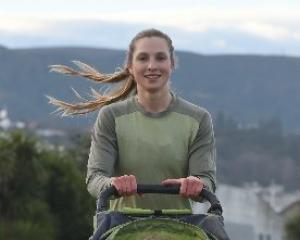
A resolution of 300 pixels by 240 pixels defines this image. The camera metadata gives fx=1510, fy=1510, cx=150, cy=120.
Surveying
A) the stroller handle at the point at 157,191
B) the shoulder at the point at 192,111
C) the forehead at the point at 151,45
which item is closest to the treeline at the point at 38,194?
the shoulder at the point at 192,111

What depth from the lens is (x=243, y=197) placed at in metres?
131

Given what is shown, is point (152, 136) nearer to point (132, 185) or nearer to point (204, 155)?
point (204, 155)

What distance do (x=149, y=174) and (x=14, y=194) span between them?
191ft

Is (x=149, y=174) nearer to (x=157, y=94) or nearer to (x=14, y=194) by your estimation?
(x=157, y=94)

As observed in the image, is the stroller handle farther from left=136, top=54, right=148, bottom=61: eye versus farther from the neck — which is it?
left=136, top=54, right=148, bottom=61: eye

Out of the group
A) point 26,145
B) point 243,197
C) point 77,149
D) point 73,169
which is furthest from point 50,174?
point 243,197

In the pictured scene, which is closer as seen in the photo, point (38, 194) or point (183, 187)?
point (183, 187)

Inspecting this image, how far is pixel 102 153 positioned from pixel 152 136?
0.28 metres

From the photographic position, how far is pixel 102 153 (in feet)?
26.4

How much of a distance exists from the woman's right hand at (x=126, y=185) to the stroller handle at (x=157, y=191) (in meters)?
0.05

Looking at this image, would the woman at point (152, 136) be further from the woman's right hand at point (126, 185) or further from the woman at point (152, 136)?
the woman's right hand at point (126, 185)

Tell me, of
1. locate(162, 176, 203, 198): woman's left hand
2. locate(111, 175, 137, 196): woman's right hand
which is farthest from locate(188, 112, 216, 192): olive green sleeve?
locate(111, 175, 137, 196): woman's right hand

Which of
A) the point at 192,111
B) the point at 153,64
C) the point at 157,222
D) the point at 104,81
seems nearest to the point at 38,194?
the point at 104,81

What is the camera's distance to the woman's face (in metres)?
8.05
